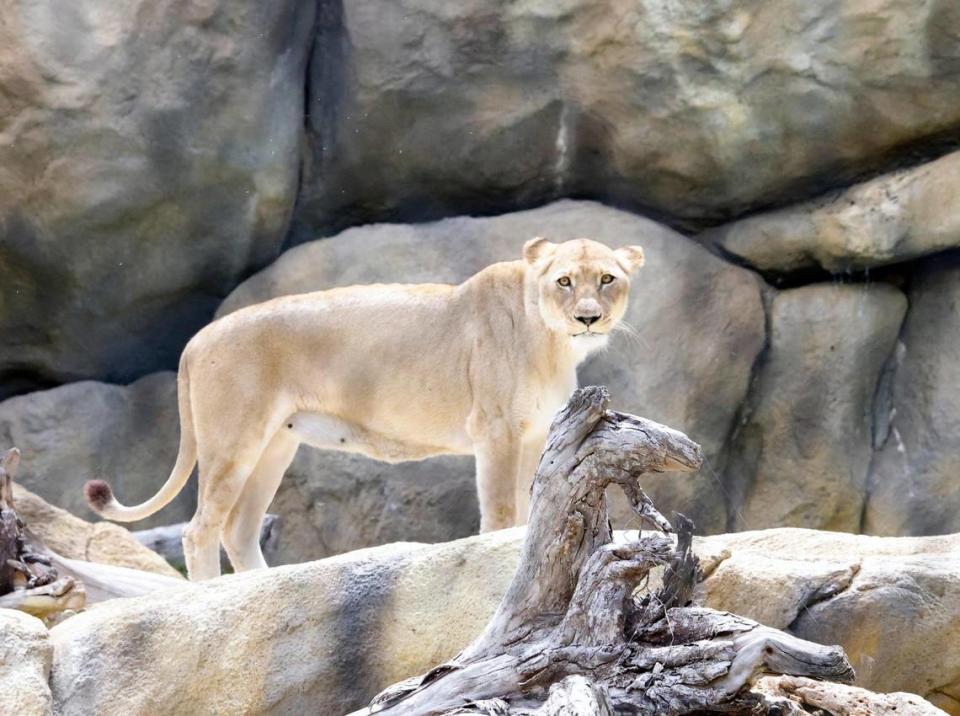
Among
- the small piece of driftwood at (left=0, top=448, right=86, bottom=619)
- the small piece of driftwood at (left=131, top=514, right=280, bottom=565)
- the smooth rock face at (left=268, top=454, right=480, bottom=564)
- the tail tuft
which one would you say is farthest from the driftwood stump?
the smooth rock face at (left=268, top=454, right=480, bottom=564)

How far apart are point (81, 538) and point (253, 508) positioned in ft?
3.24

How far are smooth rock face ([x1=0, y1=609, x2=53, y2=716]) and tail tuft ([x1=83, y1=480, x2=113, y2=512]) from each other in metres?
2.66

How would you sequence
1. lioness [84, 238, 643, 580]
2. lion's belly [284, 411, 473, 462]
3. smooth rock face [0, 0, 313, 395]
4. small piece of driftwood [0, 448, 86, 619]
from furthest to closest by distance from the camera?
smooth rock face [0, 0, 313, 395]
lion's belly [284, 411, 473, 462]
lioness [84, 238, 643, 580]
small piece of driftwood [0, 448, 86, 619]

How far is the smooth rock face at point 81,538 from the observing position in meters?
7.33

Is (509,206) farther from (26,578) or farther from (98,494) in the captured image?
(26,578)

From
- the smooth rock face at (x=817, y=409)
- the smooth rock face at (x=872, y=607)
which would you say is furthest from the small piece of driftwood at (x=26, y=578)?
the smooth rock face at (x=817, y=409)

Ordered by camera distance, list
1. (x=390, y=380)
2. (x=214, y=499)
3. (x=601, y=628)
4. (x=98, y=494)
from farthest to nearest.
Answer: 1. (x=390, y=380)
2. (x=214, y=499)
3. (x=98, y=494)
4. (x=601, y=628)

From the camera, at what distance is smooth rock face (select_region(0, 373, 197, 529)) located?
9430 millimetres

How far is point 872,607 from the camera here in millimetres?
4750

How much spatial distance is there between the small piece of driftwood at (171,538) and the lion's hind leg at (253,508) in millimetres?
520

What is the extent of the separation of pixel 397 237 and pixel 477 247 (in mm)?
498

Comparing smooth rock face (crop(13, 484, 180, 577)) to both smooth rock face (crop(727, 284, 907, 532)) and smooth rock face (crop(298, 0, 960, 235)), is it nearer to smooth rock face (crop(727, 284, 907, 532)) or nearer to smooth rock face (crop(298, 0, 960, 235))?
smooth rock face (crop(298, 0, 960, 235))

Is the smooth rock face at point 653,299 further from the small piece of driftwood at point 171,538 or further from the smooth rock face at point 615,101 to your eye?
the small piece of driftwood at point 171,538

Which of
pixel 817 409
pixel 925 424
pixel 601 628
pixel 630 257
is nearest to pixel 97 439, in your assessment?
pixel 630 257
